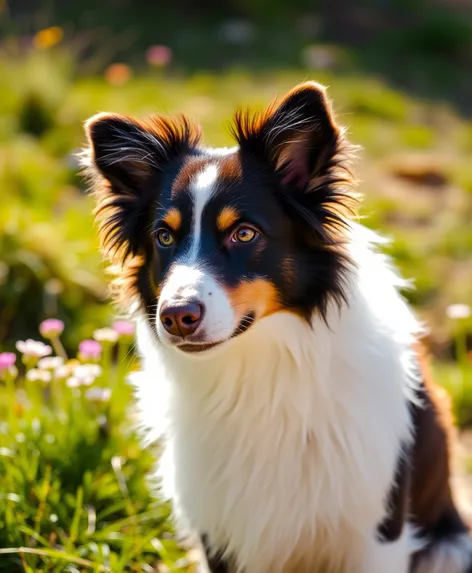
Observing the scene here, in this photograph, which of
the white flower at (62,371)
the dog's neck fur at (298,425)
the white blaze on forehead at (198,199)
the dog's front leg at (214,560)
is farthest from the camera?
the white flower at (62,371)

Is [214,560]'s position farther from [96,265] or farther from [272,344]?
[96,265]

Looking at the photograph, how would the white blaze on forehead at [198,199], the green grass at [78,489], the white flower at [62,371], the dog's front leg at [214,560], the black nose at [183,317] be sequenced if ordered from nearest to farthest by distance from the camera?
the black nose at [183,317] < the white blaze on forehead at [198,199] < the dog's front leg at [214,560] < the green grass at [78,489] < the white flower at [62,371]

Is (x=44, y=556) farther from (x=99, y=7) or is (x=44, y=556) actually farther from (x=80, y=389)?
(x=99, y=7)

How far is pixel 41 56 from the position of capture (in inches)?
332

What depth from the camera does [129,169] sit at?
2955mm

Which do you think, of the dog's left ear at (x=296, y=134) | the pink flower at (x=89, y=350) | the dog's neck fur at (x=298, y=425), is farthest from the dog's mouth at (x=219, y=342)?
the pink flower at (x=89, y=350)

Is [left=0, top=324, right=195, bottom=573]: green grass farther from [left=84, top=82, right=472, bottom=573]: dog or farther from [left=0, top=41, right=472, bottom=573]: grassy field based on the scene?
[left=84, top=82, right=472, bottom=573]: dog

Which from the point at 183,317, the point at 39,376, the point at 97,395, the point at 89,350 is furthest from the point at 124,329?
the point at 183,317

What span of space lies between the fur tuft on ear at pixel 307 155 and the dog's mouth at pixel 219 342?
35 cm

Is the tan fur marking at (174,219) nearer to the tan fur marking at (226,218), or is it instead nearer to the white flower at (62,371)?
the tan fur marking at (226,218)

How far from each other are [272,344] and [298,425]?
1.00 ft

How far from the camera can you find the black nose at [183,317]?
2383 mm

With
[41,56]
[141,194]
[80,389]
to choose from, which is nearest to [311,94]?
[141,194]

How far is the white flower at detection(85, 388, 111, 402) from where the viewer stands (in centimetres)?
364
